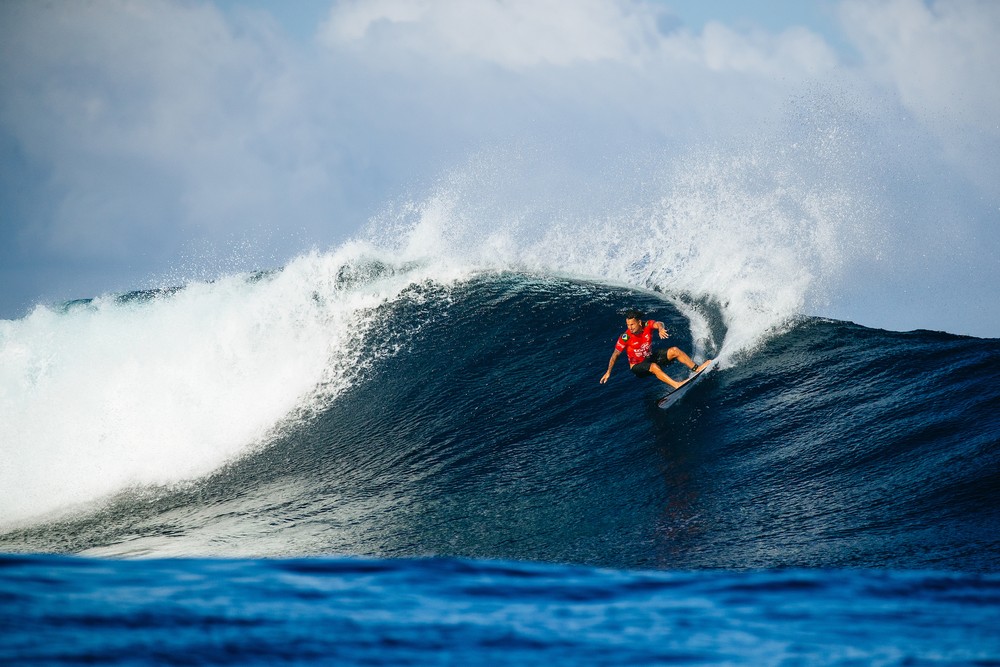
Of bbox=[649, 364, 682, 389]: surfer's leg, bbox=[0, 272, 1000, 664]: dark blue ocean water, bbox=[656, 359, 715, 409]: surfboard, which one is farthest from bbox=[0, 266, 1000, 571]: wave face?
bbox=[649, 364, 682, 389]: surfer's leg

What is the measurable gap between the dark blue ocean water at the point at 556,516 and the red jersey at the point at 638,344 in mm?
571

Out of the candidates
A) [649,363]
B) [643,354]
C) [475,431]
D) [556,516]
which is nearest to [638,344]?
[643,354]

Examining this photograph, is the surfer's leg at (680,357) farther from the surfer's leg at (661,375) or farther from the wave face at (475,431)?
the wave face at (475,431)

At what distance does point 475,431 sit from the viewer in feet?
29.3

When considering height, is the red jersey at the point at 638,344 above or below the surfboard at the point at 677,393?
above

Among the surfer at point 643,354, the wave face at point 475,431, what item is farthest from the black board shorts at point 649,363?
the wave face at point 475,431

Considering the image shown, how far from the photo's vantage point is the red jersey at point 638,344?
29.5 feet

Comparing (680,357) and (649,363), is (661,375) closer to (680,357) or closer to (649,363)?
(649,363)

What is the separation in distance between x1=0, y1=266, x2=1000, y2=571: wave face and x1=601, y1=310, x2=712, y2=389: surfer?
0.36 m

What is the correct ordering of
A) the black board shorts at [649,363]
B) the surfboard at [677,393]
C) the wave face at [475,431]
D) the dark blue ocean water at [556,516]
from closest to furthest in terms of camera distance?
the dark blue ocean water at [556,516] < the wave face at [475,431] < the surfboard at [677,393] < the black board shorts at [649,363]

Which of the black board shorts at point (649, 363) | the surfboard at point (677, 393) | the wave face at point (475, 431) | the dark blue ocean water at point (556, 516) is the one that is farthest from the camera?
the black board shorts at point (649, 363)

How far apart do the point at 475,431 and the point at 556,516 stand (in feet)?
8.41

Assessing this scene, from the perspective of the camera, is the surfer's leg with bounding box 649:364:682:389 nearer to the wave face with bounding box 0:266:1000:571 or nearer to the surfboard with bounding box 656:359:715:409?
the surfboard with bounding box 656:359:715:409

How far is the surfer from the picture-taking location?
8914mm
